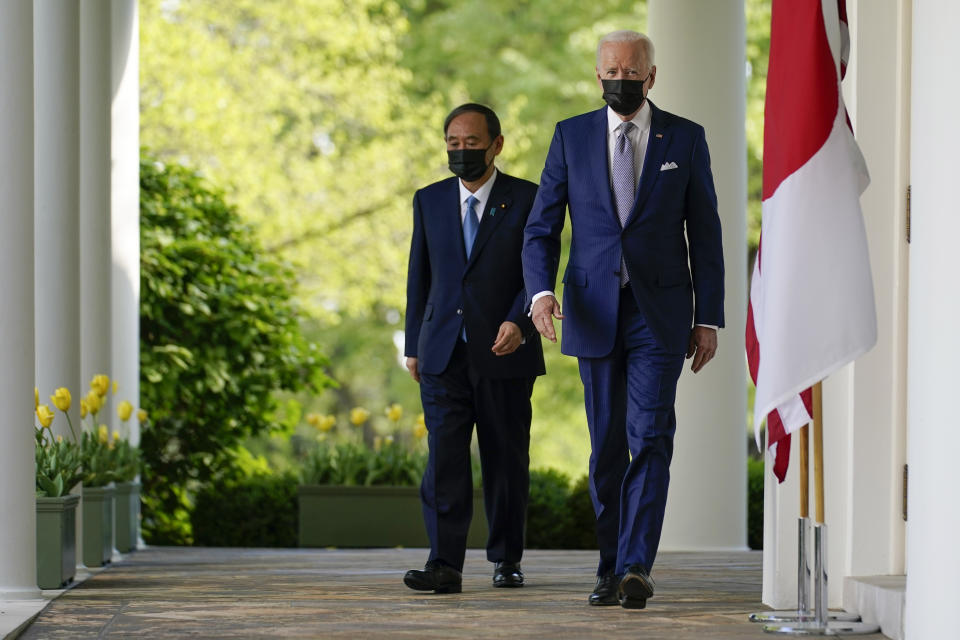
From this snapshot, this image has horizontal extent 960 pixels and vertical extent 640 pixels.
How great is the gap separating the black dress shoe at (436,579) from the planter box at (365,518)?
376cm

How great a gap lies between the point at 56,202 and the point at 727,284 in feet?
13.5

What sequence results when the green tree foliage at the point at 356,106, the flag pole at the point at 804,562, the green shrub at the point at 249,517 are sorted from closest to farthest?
1. the flag pole at the point at 804,562
2. the green shrub at the point at 249,517
3. the green tree foliage at the point at 356,106

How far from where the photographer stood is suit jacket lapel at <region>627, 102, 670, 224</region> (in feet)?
17.9

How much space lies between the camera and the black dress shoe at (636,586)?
5180 millimetres

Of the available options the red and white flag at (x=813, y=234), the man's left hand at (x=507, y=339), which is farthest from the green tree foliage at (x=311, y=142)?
the red and white flag at (x=813, y=234)

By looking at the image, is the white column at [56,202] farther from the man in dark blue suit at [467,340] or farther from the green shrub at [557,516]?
the green shrub at [557,516]

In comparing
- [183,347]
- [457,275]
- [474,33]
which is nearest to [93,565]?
[457,275]

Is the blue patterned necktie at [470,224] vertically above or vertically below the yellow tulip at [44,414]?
above

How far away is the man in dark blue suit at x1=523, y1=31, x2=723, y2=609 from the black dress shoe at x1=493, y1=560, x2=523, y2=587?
0.81 meters

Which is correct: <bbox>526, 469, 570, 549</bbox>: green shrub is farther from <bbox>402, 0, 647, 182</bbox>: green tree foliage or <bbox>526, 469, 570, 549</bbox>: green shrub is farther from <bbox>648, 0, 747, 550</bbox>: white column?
<bbox>402, 0, 647, 182</bbox>: green tree foliage

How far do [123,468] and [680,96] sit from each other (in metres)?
3.90

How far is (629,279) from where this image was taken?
5402mm

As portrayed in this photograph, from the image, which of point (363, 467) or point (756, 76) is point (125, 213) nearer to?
point (363, 467)

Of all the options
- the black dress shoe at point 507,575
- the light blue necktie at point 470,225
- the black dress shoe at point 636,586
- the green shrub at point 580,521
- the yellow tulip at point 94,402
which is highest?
the light blue necktie at point 470,225
